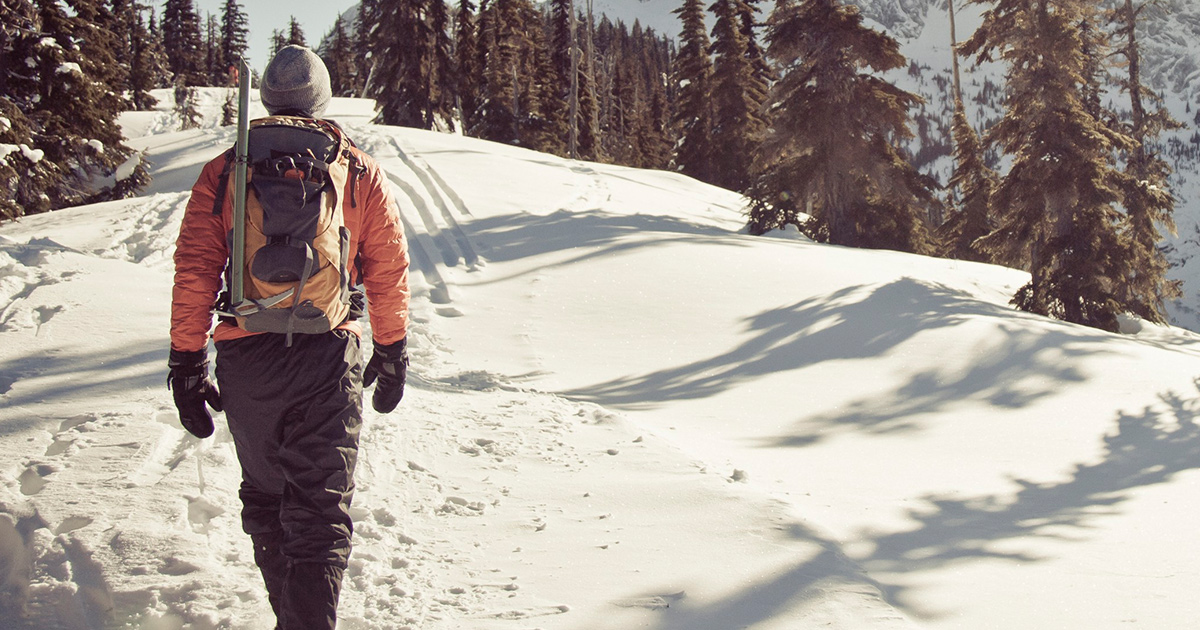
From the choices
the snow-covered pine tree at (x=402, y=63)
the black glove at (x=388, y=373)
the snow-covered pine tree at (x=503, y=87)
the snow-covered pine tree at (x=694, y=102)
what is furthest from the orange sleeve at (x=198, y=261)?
the snow-covered pine tree at (x=503, y=87)

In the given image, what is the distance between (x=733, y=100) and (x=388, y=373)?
32047 millimetres

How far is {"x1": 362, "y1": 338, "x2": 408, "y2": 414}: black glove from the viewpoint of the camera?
299 centimetres

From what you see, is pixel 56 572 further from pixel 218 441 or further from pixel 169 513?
pixel 218 441

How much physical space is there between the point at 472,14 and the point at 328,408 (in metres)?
47.6

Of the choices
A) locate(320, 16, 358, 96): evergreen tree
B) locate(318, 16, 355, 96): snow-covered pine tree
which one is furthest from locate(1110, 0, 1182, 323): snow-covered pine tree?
locate(318, 16, 355, 96): snow-covered pine tree

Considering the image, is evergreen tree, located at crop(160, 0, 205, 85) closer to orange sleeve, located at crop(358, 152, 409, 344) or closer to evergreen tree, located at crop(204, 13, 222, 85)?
evergreen tree, located at crop(204, 13, 222, 85)

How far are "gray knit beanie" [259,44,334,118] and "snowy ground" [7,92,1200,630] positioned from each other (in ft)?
6.25

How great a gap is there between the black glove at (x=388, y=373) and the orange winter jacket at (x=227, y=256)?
0.04m

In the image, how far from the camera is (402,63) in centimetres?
3547

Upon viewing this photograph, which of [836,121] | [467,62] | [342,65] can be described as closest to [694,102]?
[467,62]

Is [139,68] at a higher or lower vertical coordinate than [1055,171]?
higher

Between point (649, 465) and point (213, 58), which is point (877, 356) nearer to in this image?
point (649, 465)

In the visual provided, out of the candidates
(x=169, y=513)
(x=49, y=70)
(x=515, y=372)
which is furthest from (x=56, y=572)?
(x=49, y=70)

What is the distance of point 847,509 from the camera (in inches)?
181
